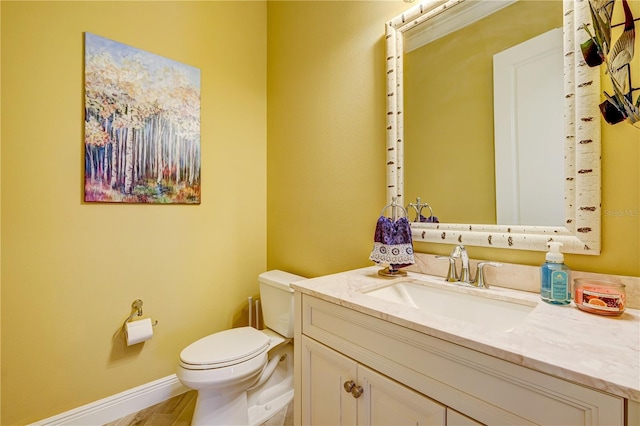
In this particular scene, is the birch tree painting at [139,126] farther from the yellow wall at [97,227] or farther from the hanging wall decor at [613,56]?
the hanging wall decor at [613,56]

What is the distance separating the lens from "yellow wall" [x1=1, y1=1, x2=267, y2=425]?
4.18 feet

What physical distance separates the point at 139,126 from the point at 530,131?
6.01 feet

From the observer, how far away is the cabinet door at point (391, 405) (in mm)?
677

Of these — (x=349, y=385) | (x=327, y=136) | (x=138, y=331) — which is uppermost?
(x=327, y=136)

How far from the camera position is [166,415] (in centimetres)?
154

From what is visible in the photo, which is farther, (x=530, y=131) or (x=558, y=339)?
(x=530, y=131)

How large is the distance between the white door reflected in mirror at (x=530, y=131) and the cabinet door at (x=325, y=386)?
76cm

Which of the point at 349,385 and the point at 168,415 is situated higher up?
the point at 349,385

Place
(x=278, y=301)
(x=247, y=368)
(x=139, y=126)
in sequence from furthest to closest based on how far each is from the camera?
1. (x=278, y=301)
2. (x=139, y=126)
3. (x=247, y=368)

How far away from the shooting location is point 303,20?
1833mm

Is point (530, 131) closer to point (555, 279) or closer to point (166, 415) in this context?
point (555, 279)

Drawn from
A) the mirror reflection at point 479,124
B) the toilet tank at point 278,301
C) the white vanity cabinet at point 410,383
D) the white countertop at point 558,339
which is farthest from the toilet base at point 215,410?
the mirror reflection at point 479,124

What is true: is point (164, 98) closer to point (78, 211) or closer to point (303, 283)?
point (78, 211)

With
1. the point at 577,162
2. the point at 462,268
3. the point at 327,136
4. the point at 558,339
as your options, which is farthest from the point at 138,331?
the point at 577,162
